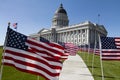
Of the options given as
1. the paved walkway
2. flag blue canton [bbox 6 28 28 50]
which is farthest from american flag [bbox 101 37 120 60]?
flag blue canton [bbox 6 28 28 50]

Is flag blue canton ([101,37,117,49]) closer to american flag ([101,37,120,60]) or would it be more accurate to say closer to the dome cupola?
american flag ([101,37,120,60])

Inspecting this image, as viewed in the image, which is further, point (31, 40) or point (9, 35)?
point (31, 40)

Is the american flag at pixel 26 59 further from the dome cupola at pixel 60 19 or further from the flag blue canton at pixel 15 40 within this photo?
the dome cupola at pixel 60 19

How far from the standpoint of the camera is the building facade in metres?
137

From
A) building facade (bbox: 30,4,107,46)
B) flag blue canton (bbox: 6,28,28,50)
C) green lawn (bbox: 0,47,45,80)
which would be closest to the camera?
flag blue canton (bbox: 6,28,28,50)

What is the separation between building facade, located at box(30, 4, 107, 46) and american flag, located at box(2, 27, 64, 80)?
114294 mm

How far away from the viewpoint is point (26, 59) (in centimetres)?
1234

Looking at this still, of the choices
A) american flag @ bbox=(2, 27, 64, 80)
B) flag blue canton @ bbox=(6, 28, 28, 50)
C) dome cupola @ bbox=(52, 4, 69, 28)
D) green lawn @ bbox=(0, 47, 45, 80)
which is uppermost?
dome cupola @ bbox=(52, 4, 69, 28)

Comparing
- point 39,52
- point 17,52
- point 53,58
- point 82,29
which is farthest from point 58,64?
point 82,29

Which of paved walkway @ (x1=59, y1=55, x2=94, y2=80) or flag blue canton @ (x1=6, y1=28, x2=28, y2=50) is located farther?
paved walkway @ (x1=59, y1=55, x2=94, y2=80)

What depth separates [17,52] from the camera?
12367mm

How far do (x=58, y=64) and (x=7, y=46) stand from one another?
2.66 meters

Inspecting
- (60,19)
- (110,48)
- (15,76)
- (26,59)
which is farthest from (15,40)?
(60,19)

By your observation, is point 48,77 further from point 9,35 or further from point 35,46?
point 9,35
